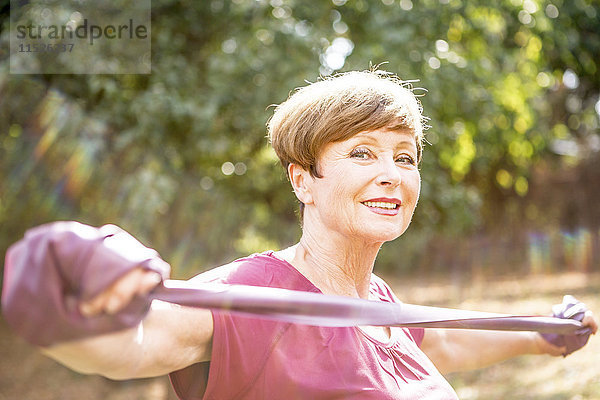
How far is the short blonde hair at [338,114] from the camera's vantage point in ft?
5.38

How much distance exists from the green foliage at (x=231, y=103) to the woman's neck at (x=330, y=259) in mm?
2908

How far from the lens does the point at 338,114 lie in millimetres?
1643

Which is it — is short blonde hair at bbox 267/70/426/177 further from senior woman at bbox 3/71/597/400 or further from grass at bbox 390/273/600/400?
grass at bbox 390/273/600/400

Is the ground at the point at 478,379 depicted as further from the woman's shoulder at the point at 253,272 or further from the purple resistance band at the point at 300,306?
the woman's shoulder at the point at 253,272

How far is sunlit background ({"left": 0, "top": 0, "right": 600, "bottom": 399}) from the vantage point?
4.70 meters

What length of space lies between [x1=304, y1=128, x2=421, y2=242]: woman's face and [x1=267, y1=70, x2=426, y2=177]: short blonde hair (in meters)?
0.03

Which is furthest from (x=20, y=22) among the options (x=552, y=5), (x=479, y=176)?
(x=479, y=176)

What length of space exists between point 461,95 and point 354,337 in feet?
12.4

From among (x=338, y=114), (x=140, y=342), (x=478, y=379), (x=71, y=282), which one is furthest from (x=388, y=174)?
(x=478, y=379)

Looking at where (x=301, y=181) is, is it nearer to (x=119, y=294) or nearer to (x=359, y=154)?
(x=359, y=154)

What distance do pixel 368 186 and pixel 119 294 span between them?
811 mm

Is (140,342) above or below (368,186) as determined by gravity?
below

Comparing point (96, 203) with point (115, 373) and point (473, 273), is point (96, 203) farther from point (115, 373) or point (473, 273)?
point (473, 273)

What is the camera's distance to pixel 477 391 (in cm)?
620
